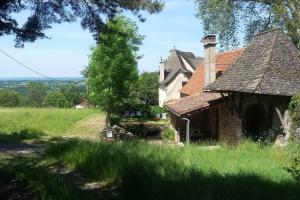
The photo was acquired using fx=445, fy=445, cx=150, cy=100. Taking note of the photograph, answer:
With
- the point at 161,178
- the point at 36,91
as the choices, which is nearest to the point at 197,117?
the point at 161,178

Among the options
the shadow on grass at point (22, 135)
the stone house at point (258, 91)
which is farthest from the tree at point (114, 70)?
the stone house at point (258, 91)

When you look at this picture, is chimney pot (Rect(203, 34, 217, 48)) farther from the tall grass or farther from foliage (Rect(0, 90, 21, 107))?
foliage (Rect(0, 90, 21, 107))

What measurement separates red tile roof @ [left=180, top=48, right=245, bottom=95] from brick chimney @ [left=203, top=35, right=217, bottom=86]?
3.12 feet

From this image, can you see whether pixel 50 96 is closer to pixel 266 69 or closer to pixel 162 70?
pixel 162 70

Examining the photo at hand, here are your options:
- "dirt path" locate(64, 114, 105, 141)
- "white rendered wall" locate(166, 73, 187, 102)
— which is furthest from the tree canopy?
"dirt path" locate(64, 114, 105, 141)

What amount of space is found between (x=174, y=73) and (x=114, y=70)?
72.6 feet

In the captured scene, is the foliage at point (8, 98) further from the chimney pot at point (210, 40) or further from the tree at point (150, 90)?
the chimney pot at point (210, 40)

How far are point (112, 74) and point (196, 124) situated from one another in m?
9.41

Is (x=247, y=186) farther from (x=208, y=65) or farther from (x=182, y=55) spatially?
(x=182, y=55)

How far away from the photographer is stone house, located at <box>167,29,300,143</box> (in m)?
18.4

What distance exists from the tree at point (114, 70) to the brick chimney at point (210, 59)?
8.26 meters

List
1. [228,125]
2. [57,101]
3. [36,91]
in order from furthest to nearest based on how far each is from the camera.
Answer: [36,91] < [57,101] < [228,125]

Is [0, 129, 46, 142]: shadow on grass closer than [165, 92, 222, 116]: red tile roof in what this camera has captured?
No

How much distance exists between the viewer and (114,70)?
3409cm
